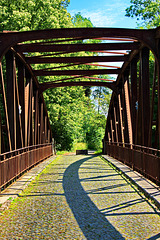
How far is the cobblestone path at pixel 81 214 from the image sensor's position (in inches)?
223

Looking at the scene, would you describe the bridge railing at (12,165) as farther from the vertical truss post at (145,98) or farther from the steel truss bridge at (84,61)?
the vertical truss post at (145,98)

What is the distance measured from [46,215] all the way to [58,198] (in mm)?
1845

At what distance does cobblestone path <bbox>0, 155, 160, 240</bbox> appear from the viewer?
5.67 metres

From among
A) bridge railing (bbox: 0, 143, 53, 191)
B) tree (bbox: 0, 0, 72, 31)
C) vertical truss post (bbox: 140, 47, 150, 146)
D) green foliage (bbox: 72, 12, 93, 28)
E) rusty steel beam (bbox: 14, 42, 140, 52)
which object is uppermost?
green foliage (bbox: 72, 12, 93, 28)

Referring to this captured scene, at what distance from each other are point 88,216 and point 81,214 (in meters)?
0.21

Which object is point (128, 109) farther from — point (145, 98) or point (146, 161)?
point (146, 161)

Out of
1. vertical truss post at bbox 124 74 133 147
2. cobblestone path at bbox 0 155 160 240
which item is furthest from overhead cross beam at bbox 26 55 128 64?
cobblestone path at bbox 0 155 160 240

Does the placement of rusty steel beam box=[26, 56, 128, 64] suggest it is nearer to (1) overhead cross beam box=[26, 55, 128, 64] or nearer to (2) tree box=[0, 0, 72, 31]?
(1) overhead cross beam box=[26, 55, 128, 64]

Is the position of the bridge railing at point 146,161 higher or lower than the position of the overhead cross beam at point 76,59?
lower

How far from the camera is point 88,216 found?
6.83 meters

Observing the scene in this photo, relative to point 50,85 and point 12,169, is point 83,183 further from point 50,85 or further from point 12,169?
point 50,85

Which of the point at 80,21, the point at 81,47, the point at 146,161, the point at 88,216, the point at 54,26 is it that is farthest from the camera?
the point at 80,21

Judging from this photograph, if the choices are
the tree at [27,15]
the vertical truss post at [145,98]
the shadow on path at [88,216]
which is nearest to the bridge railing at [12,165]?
the shadow on path at [88,216]

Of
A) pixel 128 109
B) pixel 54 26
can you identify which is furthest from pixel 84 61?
pixel 54 26
